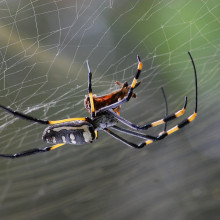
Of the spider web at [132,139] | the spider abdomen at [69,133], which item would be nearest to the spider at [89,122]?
the spider abdomen at [69,133]

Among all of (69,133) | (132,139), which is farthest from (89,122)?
(132,139)

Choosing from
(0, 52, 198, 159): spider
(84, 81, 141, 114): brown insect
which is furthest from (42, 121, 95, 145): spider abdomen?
(84, 81, 141, 114): brown insect

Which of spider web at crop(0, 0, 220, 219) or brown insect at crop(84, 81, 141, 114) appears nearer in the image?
brown insect at crop(84, 81, 141, 114)

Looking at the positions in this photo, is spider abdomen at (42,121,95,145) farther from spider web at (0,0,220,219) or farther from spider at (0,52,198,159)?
spider web at (0,0,220,219)

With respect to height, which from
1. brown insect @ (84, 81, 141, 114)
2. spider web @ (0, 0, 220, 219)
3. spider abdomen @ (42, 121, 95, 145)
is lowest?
spider web @ (0, 0, 220, 219)

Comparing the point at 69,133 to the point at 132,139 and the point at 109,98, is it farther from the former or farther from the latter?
the point at 132,139

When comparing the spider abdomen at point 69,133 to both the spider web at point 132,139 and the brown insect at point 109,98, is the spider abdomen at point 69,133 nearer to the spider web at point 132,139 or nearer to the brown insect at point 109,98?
the brown insect at point 109,98

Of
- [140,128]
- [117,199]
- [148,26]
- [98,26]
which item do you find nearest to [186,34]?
[148,26]

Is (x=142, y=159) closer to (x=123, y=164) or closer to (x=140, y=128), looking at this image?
(x=123, y=164)
